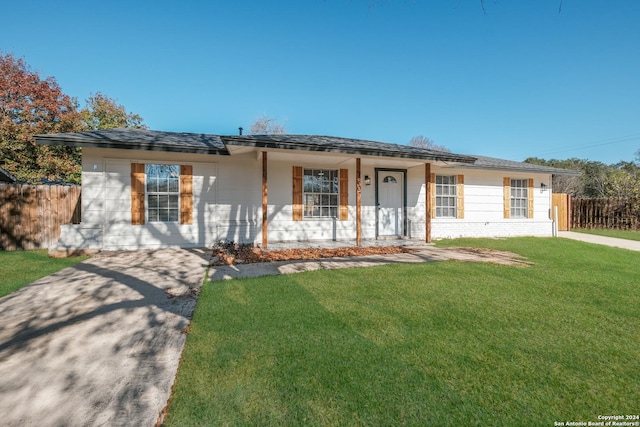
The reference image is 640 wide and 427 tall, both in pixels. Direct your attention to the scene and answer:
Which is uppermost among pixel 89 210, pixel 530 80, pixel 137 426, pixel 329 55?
pixel 329 55

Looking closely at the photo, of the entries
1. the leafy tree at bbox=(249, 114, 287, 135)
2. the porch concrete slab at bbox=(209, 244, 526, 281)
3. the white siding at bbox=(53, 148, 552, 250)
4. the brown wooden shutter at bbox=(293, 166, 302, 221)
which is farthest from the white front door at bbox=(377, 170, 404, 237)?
the leafy tree at bbox=(249, 114, 287, 135)

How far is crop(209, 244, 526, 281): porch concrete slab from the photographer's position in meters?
5.00

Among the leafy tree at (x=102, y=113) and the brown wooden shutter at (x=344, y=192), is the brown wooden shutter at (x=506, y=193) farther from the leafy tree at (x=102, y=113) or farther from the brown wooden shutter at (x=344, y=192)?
the leafy tree at (x=102, y=113)

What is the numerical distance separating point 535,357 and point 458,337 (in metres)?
0.56

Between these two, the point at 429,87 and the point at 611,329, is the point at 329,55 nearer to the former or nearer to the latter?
the point at 429,87

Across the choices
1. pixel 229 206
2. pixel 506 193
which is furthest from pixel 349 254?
pixel 506 193

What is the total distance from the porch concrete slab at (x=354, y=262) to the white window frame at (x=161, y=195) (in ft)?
10.1

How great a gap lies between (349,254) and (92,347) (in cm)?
514

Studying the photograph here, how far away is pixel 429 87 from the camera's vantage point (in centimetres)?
1494

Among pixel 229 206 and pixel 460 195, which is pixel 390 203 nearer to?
pixel 460 195

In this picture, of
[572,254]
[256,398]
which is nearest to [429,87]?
[572,254]

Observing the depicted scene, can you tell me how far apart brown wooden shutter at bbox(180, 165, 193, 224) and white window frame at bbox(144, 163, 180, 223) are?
105mm

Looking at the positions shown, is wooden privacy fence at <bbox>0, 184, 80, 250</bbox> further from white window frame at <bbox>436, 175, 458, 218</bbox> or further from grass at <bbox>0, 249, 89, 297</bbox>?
white window frame at <bbox>436, 175, 458, 218</bbox>

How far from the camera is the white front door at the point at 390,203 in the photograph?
9.46 metres
